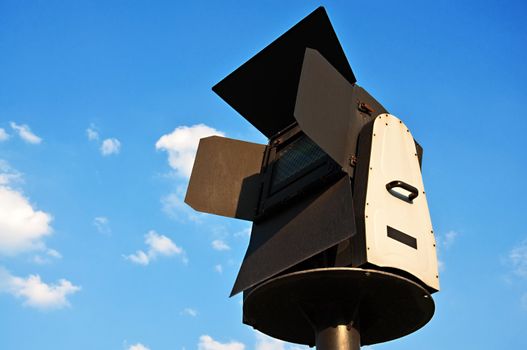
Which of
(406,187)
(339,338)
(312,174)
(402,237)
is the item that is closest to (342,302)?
(339,338)

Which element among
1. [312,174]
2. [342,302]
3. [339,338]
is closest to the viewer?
[339,338]

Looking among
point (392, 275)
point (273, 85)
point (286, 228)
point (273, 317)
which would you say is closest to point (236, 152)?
point (273, 85)

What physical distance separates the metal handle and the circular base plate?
104 cm

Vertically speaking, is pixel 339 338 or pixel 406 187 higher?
pixel 406 187

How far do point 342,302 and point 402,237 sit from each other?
3.02 ft

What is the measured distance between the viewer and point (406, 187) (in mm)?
6750

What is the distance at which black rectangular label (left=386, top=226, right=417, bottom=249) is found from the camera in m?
6.43

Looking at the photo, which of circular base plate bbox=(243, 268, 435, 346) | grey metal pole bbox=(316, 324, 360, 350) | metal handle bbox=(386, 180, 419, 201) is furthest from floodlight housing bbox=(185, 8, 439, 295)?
grey metal pole bbox=(316, 324, 360, 350)

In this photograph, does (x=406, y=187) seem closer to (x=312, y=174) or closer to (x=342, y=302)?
(x=312, y=174)

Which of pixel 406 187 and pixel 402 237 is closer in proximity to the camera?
pixel 402 237

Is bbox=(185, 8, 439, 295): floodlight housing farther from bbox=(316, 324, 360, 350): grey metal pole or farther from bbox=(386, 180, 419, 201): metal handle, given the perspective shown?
bbox=(316, 324, 360, 350): grey metal pole

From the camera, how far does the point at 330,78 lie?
7.05 m

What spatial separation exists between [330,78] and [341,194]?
136 centimetres

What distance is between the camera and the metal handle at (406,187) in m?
6.71
